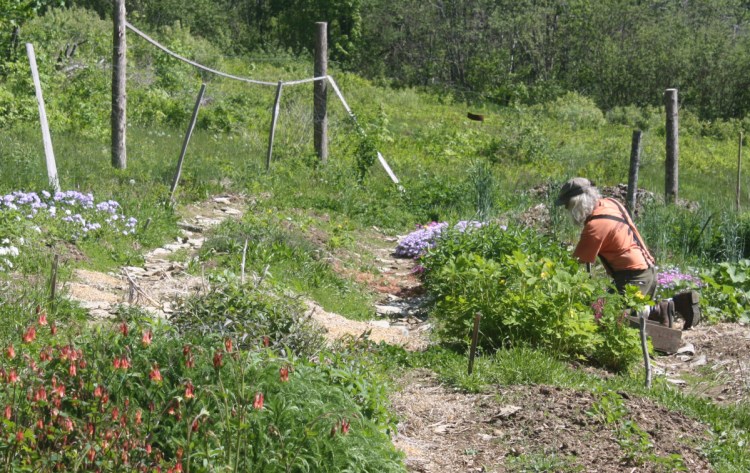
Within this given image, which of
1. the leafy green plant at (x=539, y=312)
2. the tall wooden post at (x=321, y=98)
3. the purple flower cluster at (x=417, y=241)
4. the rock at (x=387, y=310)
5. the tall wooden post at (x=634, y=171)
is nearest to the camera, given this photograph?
the leafy green plant at (x=539, y=312)

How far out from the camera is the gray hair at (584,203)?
773 cm

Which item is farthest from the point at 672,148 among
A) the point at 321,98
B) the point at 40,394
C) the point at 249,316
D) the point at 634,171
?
the point at 40,394

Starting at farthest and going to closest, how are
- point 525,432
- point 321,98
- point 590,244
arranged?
point 321,98
point 590,244
point 525,432

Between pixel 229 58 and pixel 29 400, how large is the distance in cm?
2862

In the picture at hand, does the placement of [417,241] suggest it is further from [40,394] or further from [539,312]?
[40,394]

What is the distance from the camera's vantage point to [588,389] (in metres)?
5.98

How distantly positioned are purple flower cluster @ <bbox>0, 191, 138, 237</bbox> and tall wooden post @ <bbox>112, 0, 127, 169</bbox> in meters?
1.73

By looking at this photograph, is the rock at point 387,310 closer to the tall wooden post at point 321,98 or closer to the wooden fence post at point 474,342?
the wooden fence post at point 474,342

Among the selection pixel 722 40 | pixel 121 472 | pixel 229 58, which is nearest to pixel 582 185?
pixel 121 472

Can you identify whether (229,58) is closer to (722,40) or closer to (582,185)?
(722,40)

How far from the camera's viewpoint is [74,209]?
31.5 feet

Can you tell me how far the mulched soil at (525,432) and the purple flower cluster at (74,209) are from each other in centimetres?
440

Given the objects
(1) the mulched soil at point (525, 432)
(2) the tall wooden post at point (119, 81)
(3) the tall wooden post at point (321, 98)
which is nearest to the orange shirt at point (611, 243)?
(1) the mulched soil at point (525, 432)

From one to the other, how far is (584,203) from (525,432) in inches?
112
